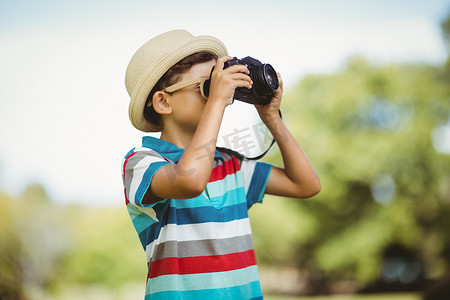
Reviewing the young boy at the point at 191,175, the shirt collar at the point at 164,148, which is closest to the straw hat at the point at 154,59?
the young boy at the point at 191,175

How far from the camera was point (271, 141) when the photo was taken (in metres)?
1.90

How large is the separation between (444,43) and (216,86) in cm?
1348

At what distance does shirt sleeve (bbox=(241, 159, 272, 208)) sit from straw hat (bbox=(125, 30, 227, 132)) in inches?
16.8

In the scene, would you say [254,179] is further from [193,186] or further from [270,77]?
[193,186]

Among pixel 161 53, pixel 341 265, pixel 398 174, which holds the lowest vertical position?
pixel 341 265

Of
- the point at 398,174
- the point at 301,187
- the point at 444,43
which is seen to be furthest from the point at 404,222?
the point at 301,187

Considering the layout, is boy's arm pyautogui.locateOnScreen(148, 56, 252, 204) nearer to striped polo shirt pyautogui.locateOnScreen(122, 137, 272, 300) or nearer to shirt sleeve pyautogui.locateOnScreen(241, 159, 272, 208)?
striped polo shirt pyautogui.locateOnScreen(122, 137, 272, 300)

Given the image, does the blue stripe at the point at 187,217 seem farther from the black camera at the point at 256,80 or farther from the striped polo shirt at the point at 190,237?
the black camera at the point at 256,80

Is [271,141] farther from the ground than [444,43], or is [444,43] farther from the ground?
[444,43]

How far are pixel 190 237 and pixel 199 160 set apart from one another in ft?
0.98

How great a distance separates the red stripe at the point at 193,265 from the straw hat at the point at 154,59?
562mm

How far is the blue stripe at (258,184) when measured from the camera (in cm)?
180

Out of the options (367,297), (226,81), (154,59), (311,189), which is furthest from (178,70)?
(367,297)

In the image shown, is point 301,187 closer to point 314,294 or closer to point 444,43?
point 444,43
